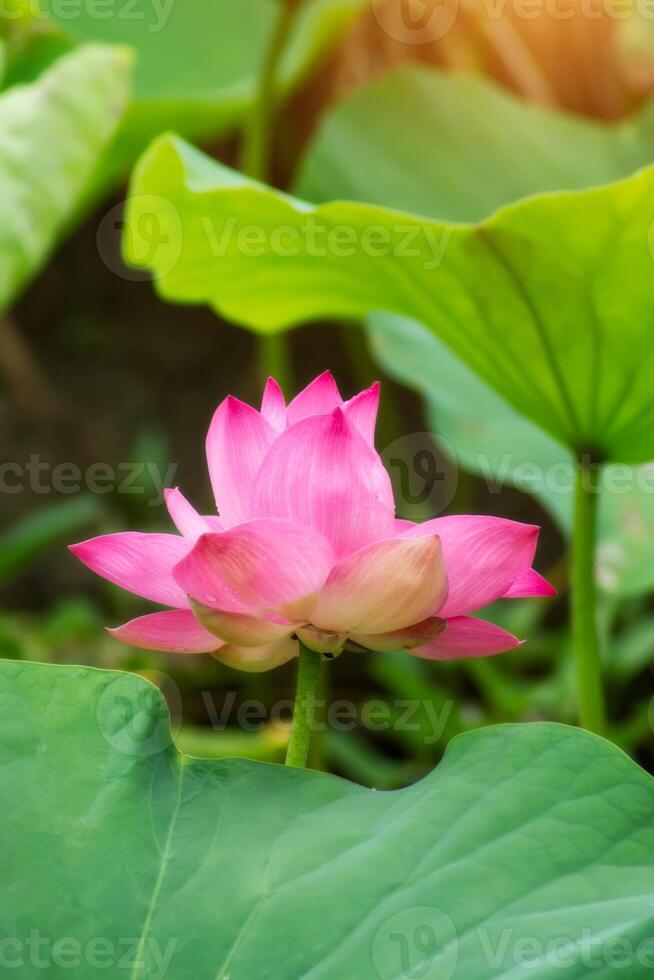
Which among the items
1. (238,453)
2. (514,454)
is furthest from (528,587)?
(514,454)

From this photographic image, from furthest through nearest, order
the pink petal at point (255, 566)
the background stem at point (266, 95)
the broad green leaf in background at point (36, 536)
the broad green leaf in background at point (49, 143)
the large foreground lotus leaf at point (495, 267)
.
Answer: the broad green leaf in background at point (36, 536) → the background stem at point (266, 95) → the broad green leaf in background at point (49, 143) → the large foreground lotus leaf at point (495, 267) → the pink petal at point (255, 566)

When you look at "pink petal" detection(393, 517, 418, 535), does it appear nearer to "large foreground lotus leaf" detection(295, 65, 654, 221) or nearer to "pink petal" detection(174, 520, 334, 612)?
"pink petal" detection(174, 520, 334, 612)

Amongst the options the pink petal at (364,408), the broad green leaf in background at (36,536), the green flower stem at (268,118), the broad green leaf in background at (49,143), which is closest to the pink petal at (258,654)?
the pink petal at (364,408)

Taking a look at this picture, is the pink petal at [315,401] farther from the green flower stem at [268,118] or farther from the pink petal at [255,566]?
the green flower stem at [268,118]

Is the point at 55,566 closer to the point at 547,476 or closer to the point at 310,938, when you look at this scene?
the point at 547,476

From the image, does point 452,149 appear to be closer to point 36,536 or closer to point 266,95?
point 266,95

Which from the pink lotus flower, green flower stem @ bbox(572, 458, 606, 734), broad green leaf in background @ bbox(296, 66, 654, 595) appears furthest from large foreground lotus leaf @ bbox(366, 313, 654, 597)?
the pink lotus flower
